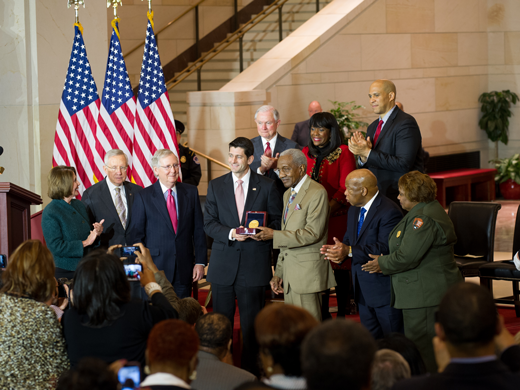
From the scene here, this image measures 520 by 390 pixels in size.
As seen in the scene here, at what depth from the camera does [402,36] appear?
11570 millimetres

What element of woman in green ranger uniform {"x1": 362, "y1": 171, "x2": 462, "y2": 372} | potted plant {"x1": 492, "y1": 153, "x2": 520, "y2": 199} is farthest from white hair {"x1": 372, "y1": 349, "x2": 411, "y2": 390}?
potted plant {"x1": 492, "y1": 153, "x2": 520, "y2": 199}

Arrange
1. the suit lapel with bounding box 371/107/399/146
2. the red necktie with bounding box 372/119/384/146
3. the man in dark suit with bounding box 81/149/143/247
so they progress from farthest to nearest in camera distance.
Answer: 1. the red necktie with bounding box 372/119/384/146
2. the suit lapel with bounding box 371/107/399/146
3. the man in dark suit with bounding box 81/149/143/247

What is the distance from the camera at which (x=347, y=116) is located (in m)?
9.89

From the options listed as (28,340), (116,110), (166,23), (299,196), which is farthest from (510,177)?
(28,340)

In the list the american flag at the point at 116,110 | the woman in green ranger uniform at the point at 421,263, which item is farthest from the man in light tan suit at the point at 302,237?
the american flag at the point at 116,110

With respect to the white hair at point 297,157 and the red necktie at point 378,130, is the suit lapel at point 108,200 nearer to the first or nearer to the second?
the white hair at point 297,157

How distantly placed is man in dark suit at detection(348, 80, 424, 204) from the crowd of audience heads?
212 centimetres

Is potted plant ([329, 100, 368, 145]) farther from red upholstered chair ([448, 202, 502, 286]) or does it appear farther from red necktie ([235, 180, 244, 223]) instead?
red necktie ([235, 180, 244, 223])

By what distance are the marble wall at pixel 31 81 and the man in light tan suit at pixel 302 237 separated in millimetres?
3533

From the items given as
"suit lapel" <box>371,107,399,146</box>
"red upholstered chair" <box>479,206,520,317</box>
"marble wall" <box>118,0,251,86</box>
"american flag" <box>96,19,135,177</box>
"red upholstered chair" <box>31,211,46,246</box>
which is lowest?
"red upholstered chair" <box>479,206,520,317</box>

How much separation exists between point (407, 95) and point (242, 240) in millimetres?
7881

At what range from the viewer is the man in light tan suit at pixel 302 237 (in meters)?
4.50

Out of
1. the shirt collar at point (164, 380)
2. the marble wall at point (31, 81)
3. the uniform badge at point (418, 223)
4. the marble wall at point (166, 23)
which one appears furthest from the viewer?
the marble wall at point (166, 23)

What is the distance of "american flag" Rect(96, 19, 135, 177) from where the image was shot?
6848 millimetres
